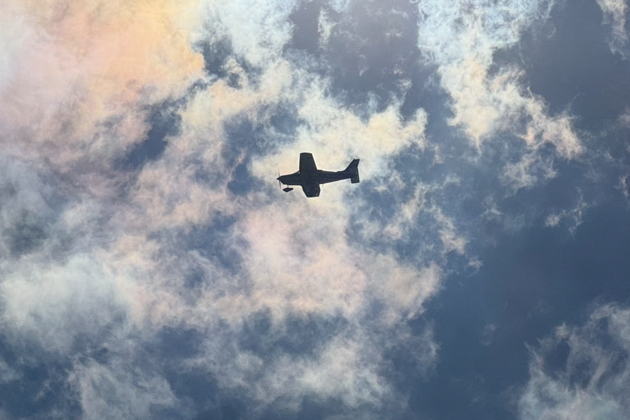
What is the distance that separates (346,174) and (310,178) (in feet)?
47.8

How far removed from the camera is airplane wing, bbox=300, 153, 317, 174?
15425cm

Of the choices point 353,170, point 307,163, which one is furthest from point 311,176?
point 353,170

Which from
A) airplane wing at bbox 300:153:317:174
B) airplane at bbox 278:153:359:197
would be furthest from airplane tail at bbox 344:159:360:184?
airplane wing at bbox 300:153:317:174

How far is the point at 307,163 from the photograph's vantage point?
156 meters

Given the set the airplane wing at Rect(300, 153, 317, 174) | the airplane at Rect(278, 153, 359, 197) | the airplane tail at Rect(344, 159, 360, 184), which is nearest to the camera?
the airplane wing at Rect(300, 153, 317, 174)

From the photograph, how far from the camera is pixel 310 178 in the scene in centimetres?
16075

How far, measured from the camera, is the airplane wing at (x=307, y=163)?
154m

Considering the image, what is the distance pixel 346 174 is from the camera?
559 ft

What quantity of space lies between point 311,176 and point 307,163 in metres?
5.82

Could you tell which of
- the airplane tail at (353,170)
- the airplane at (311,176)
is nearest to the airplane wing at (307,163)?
the airplane at (311,176)

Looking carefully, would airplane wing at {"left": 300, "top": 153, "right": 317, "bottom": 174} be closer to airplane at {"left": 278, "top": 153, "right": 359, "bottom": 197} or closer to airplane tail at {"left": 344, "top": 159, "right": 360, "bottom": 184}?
airplane at {"left": 278, "top": 153, "right": 359, "bottom": 197}

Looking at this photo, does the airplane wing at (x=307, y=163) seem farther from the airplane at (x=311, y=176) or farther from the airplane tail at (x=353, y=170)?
the airplane tail at (x=353, y=170)

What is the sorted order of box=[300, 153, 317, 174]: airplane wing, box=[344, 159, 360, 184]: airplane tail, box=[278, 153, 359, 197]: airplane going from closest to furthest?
box=[300, 153, 317, 174]: airplane wing, box=[278, 153, 359, 197]: airplane, box=[344, 159, 360, 184]: airplane tail

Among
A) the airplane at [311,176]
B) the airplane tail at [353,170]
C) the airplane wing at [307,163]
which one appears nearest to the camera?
the airplane wing at [307,163]
